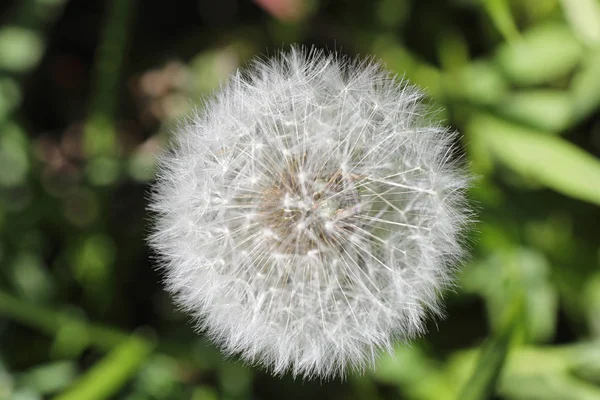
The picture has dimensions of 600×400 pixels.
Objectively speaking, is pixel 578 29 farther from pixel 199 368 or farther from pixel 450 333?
pixel 199 368

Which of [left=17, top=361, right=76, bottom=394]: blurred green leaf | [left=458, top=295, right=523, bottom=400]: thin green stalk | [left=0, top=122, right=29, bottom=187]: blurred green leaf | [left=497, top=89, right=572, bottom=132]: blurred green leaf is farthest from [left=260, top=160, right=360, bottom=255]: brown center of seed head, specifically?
[left=0, top=122, right=29, bottom=187]: blurred green leaf

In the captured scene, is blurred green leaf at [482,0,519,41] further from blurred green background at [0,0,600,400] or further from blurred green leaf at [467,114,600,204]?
Answer: blurred green leaf at [467,114,600,204]

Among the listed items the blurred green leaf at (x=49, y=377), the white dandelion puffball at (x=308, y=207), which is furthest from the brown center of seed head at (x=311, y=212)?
the blurred green leaf at (x=49, y=377)

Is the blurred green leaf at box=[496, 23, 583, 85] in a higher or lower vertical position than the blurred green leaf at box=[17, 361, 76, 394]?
higher

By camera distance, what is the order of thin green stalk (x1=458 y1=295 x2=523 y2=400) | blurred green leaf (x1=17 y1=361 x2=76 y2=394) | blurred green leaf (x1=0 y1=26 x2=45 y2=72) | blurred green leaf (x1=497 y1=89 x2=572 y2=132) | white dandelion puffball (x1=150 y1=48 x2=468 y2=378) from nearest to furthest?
white dandelion puffball (x1=150 y1=48 x2=468 y2=378) → thin green stalk (x1=458 y1=295 x2=523 y2=400) → blurred green leaf (x1=497 y1=89 x2=572 y2=132) → blurred green leaf (x1=17 y1=361 x2=76 y2=394) → blurred green leaf (x1=0 y1=26 x2=45 y2=72)

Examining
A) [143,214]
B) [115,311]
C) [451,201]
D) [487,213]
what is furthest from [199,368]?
[451,201]

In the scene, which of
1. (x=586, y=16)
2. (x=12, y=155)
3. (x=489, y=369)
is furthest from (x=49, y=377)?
(x=586, y=16)
